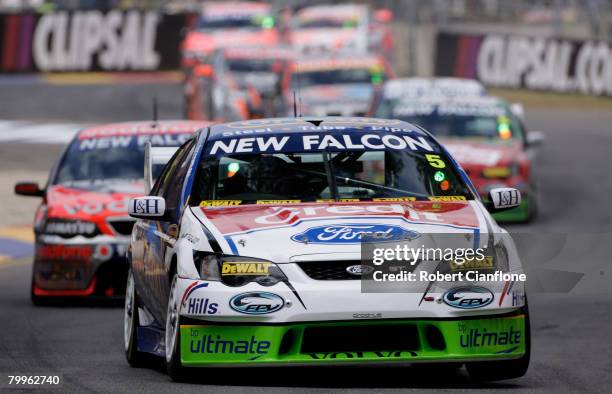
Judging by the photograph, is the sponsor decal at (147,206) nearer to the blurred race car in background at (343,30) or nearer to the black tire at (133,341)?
the black tire at (133,341)

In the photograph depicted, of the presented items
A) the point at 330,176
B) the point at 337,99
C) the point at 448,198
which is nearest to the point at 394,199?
the point at 448,198

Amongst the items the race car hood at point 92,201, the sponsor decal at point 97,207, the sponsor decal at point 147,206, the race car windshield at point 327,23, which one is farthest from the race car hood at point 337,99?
the sponsor decal at point 147,206

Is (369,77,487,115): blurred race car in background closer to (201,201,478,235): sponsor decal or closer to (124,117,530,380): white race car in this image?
(201,201,478,235): sponsor decal

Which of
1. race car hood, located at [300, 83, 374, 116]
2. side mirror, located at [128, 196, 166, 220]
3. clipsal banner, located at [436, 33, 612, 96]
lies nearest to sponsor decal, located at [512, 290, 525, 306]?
side mirror, located at [128, 196, 166, 220]

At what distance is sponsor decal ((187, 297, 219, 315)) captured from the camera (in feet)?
26.4

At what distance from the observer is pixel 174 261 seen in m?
8.56

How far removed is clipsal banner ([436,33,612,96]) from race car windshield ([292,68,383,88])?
833 centimetres

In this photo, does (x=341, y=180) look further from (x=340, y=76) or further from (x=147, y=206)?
(x=340, y=76)

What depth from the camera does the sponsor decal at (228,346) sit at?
803cm

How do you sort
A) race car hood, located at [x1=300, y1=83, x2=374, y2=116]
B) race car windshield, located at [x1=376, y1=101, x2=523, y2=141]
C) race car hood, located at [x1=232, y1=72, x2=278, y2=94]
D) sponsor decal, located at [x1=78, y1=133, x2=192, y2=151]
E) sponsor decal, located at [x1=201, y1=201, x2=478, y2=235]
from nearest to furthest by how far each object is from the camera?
sponsor decal, located at [x1=201, y1=201, x2=478, y2=235], sponsor decal, located at [x1=78, y1=133, x2=192, y2=151], race car windshield, located at [x1=376, y1=101, x2=523, y2=141], race car hood, located at [x1=300, y1=83, x2=374, y2=116], race car hood, located at [x1=232, y1=72, x2=278, y2=94]

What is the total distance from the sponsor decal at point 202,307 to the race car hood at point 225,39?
28741 millimetres

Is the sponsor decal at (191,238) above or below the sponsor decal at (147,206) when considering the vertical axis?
above

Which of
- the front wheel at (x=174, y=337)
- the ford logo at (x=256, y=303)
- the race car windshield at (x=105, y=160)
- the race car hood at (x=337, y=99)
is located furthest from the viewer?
the race car hood at (x=337, y=99)

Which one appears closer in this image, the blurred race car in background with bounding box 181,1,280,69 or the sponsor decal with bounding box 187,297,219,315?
the sponsor decal with bounding box 187,297,219,315
